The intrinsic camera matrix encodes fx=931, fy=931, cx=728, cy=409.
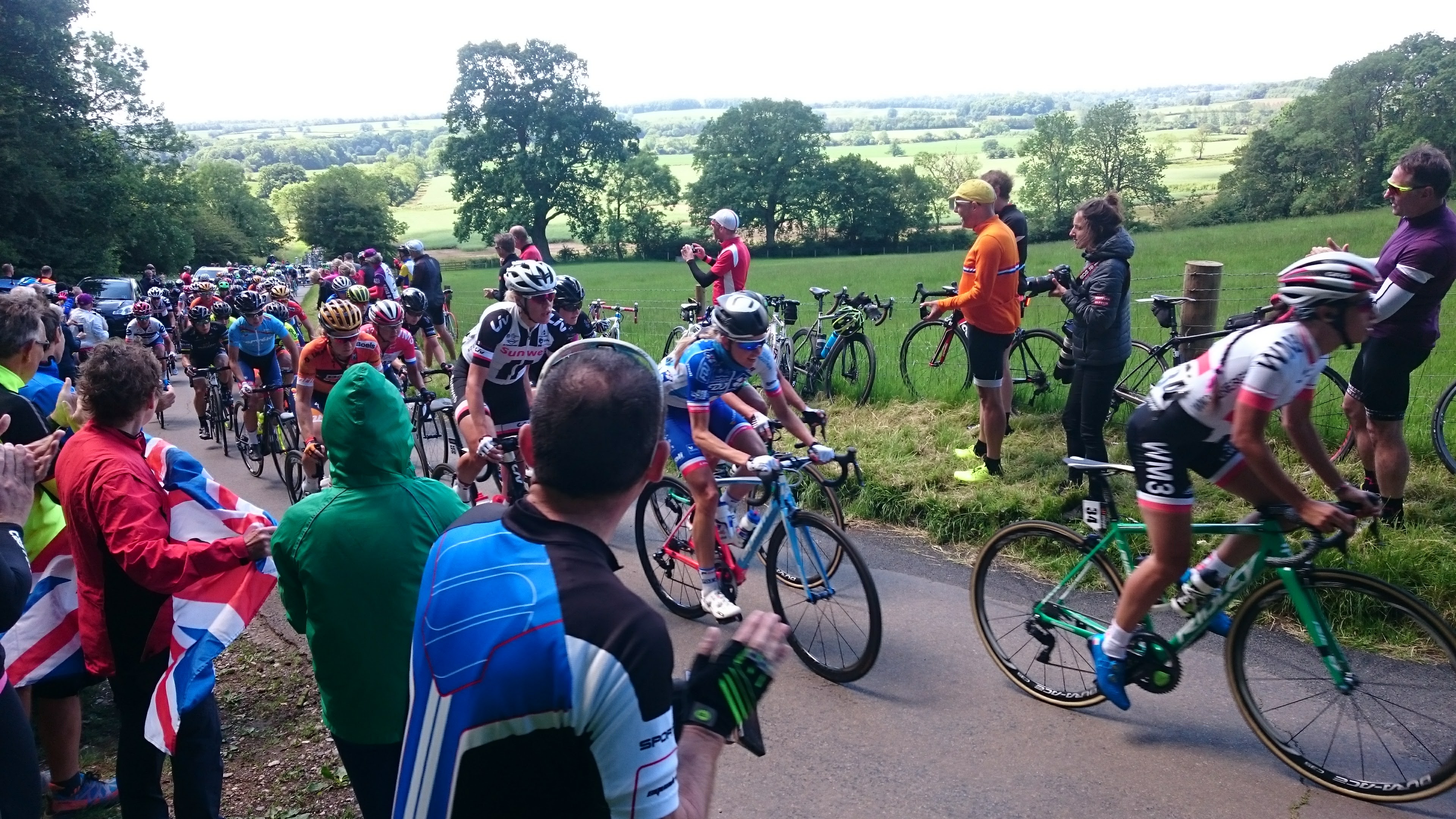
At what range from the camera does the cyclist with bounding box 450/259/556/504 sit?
6.32 meters

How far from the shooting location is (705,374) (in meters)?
5.17

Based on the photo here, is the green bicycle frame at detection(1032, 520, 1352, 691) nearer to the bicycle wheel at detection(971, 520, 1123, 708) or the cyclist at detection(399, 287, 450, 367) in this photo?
the bicycle wheel at detection(971, 520, 1123, 708)

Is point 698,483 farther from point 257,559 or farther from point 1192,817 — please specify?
point 1192,817

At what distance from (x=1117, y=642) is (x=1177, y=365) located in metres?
3.72

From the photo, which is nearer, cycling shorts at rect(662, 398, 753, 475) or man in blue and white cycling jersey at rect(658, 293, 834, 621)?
man in blue and white cycling jersey at rect(658, 293, 834, 621)

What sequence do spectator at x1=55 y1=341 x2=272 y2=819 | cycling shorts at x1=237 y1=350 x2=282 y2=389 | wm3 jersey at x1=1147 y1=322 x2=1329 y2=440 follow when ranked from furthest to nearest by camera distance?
1. cycling shorts at x1=237 y1=350 x2=282 y2=389
2. wm3 jersey at x1=1147 y1=322 x2=1329 y2=440
3. spectator at x1=55 y1=341 x2=272 y2=819

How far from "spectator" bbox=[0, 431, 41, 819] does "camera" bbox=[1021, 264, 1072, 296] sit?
6150 millimetres

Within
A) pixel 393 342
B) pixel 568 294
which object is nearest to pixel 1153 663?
pixel 568 294

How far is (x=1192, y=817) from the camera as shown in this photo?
3564mm

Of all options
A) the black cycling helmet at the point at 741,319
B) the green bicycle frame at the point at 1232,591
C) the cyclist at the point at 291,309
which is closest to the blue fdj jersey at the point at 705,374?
the black cycling helmet at the point at 741,319

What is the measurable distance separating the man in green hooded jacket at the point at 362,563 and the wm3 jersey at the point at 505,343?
12.0ft

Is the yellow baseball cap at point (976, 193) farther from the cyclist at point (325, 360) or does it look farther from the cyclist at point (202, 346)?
the cyclist at point (202, 346)

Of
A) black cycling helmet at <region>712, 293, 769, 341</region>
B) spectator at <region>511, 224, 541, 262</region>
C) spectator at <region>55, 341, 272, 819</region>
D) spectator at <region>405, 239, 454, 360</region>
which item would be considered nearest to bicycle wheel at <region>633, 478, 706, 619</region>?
black cycling helmet at <region>712, 293, 769, 341</region>

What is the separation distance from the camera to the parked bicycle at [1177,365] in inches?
270
